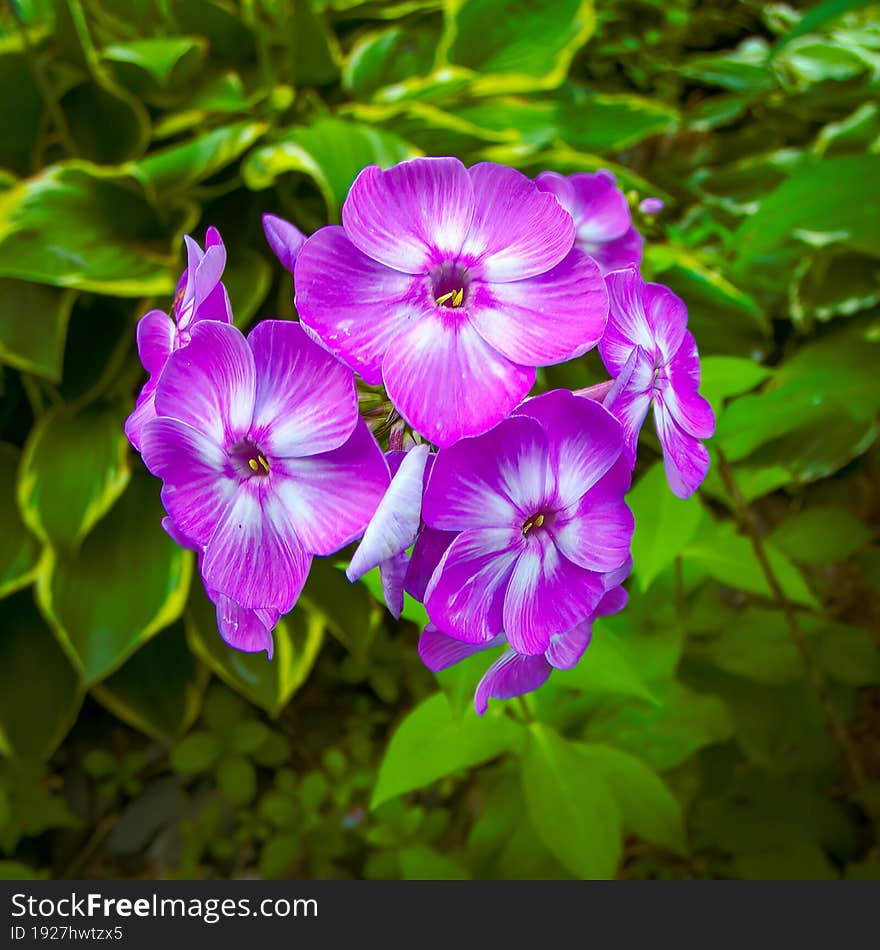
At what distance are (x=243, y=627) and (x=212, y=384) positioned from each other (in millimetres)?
166

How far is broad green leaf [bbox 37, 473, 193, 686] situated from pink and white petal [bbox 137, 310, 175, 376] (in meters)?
0.72

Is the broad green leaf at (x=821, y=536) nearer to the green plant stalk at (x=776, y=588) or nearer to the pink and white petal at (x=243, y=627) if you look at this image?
the green plant stalk at (x=776, y=588)

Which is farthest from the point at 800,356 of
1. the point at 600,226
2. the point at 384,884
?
the point at 384,884

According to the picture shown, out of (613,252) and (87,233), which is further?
(87,233)

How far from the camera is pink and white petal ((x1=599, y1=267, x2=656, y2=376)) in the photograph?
442 millimetres

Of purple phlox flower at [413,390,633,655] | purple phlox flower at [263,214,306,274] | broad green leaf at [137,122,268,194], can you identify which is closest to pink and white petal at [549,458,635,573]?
purple phlox flower at [413,390,633,655]

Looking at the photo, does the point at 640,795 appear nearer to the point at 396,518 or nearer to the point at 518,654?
→ the point at 518,654

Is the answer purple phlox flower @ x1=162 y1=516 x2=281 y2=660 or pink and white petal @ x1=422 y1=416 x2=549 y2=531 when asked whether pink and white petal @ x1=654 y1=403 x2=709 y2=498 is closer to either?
pink and white petal @ x1=422 y1=416 x2=549 y2=531

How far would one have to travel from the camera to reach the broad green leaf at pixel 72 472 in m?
1.15

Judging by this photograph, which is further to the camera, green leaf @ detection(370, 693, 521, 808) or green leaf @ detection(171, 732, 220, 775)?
green leaf @ detection(171, 732, 220, 775)

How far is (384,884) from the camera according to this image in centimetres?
79

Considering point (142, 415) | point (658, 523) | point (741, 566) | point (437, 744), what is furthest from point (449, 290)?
point (741, 566)

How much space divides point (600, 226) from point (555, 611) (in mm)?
350

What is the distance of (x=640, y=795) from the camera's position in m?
0.80
